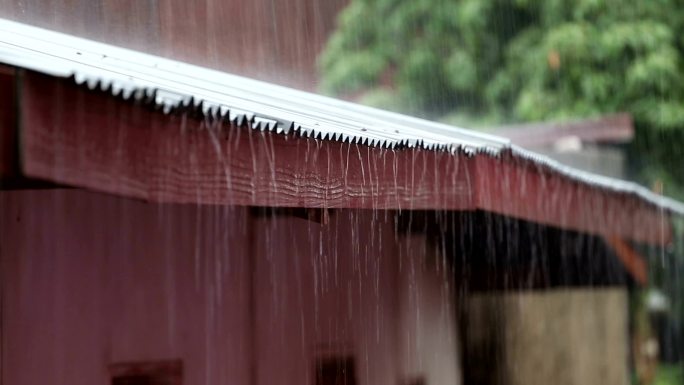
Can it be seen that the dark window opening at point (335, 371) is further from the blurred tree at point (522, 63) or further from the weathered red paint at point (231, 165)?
the blurred tree at point (522, 63)

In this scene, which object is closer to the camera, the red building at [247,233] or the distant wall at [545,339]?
the red building at [247,233]

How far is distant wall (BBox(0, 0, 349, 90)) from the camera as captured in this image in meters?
6.91

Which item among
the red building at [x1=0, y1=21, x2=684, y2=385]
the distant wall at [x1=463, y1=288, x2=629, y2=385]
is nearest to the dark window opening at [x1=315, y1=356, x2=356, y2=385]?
the red building at [x1=0, y1=21, x2=684, y2=385]

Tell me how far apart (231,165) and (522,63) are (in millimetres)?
9128

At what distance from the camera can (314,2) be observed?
43.8ft

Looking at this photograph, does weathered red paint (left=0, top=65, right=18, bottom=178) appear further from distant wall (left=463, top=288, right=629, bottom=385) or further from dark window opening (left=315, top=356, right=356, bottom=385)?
distant wall (left=463, top=288, right=629, bottom=385)

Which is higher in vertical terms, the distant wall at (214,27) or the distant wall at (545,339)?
the distant wall at (214,27)

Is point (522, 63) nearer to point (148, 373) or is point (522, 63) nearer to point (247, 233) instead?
point (247, 233)

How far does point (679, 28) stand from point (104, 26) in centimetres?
736

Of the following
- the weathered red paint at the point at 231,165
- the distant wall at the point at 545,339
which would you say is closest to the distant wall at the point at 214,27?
the distant wall at the point at 545,339

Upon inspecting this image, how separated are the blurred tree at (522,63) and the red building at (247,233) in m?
4.34

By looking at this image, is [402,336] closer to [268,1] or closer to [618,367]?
[618,367]

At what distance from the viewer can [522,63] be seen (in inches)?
437

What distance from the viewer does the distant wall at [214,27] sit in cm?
691
